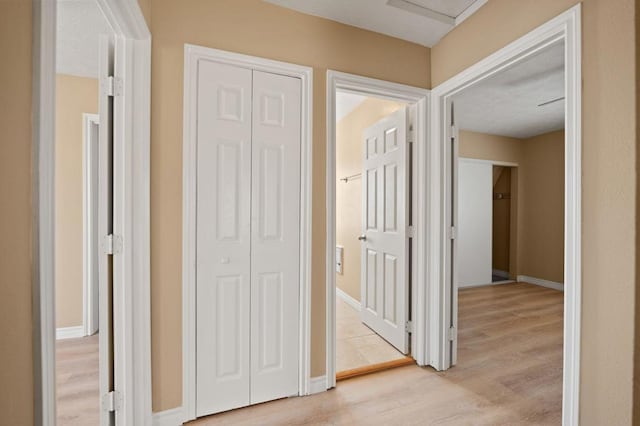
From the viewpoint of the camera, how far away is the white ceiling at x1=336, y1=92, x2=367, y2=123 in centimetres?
347

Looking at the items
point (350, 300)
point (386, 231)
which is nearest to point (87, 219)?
point (386, 231)

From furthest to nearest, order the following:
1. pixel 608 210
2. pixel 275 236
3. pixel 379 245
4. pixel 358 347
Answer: pixel 379 245 < pixel 358 347 < pixel 275 236 < pixel 608 210

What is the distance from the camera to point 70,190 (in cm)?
296

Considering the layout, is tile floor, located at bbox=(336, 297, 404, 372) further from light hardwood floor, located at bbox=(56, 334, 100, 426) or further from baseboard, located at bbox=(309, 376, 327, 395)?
light hardwood floor, located at bbox=(56, 334, 100, 426)

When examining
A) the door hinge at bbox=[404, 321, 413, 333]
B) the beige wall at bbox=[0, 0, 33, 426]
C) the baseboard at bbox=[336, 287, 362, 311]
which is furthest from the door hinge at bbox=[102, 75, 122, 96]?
the baseboard at bbox=[336, 287, 362, 311]

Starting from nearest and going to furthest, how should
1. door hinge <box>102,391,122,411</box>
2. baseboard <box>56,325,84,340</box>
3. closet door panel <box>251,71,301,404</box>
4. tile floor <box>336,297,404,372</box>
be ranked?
door hinge <box>102,391,122,411</box> → closet door panel <box>251,71,301,404</box> → tile floor <box>336,297,404,372</box> → baseboard <box>56,325,84,340</box>

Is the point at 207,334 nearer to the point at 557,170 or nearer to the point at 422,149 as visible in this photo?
the point at 422,149

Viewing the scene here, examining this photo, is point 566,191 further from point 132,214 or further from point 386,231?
point 132,214

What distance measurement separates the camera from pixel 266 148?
1.90 metres

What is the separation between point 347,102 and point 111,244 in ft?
9.88

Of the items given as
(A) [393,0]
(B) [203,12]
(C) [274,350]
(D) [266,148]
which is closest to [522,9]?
(A) [393,0]

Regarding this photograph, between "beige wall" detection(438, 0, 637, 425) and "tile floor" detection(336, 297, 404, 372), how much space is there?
1374 millimetres

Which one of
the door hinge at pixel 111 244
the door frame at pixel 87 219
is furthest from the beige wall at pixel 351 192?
the door frame at pixel 87 219

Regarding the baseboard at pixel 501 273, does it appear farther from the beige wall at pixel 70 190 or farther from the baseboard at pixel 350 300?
the beige wall at pixel 70 190
